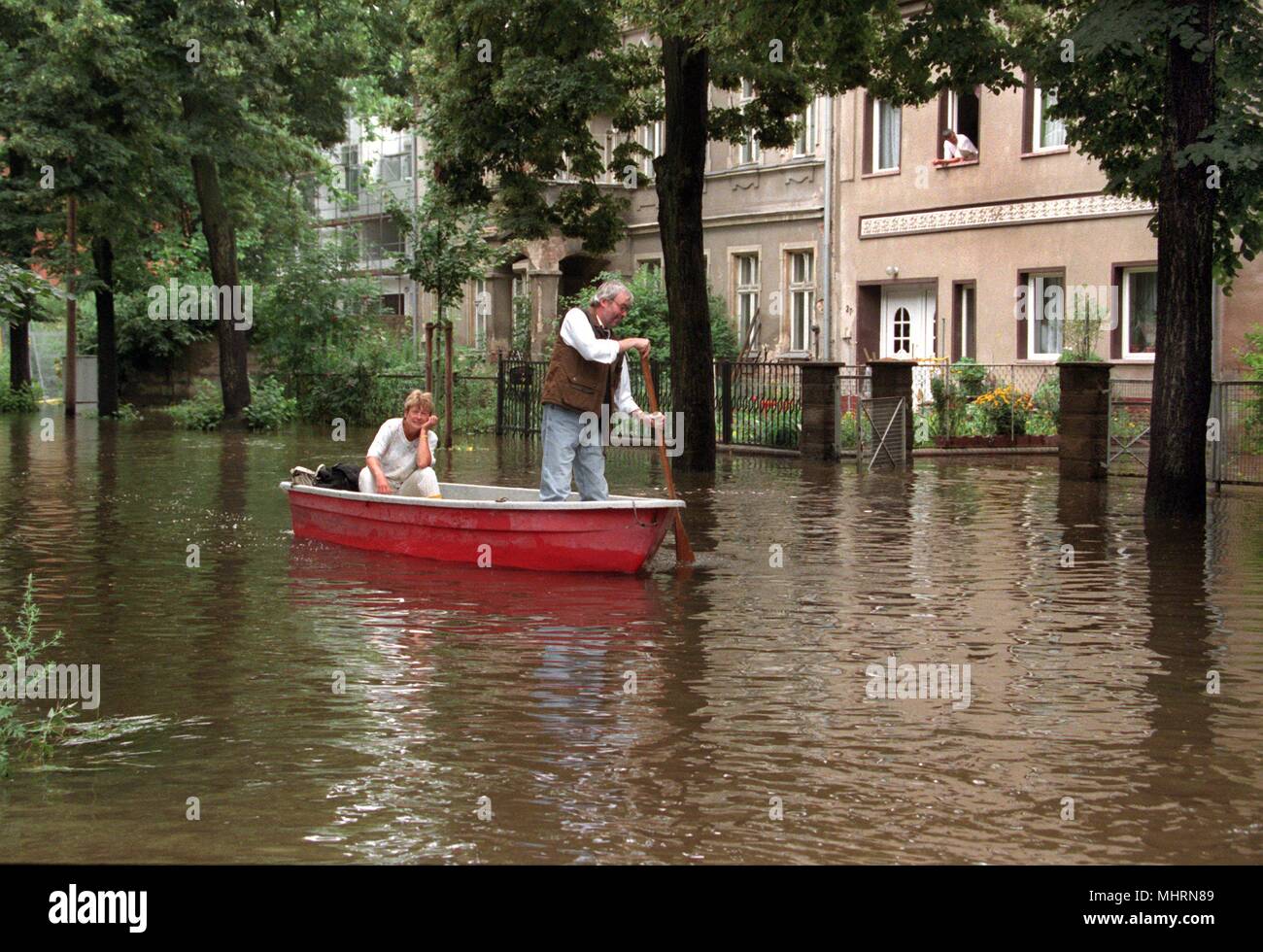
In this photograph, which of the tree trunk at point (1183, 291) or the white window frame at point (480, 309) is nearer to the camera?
the tree trunk at point (1183, 291)

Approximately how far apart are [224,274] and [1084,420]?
20.8 metres

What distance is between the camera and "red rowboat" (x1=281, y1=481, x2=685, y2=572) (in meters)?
13.6

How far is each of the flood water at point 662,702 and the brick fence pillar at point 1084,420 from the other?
6.18 meters

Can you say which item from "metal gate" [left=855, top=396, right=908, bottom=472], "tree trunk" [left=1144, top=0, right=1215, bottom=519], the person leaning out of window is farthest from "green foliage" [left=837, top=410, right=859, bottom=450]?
"tree trunk" [left=1144, top=0, right=1215, bottom=519]

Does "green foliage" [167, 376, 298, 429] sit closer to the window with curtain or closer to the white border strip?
the window with curtain

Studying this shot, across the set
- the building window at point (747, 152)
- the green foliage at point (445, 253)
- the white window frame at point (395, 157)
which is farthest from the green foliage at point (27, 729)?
the white window frame at point (395, 157)

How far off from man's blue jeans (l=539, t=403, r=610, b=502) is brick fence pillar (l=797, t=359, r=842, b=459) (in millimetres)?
13704

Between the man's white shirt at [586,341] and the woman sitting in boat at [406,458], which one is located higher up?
the man's white shirt at [586,341]

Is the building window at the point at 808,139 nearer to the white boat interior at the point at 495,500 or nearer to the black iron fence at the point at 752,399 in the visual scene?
the black iron fence at the point at 752,399

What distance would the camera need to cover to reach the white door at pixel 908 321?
121 ft

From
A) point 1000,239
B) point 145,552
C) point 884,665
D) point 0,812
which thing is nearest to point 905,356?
point 1000,239

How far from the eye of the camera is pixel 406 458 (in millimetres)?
16219

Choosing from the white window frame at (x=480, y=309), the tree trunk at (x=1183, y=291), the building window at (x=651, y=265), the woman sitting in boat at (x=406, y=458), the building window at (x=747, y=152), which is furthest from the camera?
the white window frame at (x=480, y=309)
